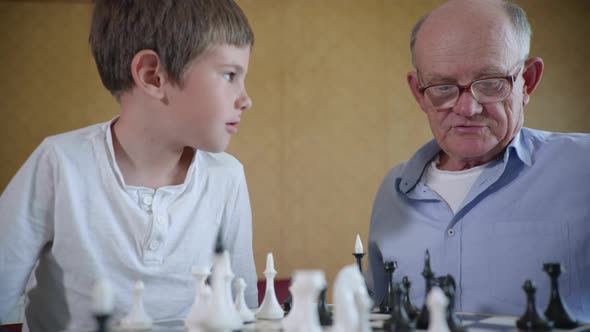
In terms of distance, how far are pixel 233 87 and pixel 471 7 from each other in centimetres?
87

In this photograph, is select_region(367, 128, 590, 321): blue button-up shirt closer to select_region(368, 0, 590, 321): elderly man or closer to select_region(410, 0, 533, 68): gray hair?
select_region(368, 0, 590, 321): elderly man

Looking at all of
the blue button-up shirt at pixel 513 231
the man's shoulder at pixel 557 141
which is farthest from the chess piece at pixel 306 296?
the man's shoulder at pixel 557 141

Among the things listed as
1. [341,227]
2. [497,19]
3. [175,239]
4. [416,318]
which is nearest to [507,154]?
[497,19]

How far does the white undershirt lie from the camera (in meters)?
2.07

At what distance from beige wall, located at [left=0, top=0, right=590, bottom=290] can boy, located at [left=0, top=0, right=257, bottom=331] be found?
4398 millimetres

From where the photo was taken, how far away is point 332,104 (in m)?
6.39

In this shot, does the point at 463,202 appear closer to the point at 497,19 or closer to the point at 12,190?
the point at 497,19

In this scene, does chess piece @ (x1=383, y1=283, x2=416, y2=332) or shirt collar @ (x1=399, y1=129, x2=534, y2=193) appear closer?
chess piece @ (x1=383, y1=283, x2=416, y2=332)

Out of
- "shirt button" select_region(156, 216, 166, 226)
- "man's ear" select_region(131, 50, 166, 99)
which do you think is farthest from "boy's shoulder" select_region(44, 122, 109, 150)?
"shirt button" select_region(156, 216, 166, 226)

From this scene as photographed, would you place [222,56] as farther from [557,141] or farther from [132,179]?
[557,141]

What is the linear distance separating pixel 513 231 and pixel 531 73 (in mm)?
586

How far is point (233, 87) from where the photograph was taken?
1.76 meters

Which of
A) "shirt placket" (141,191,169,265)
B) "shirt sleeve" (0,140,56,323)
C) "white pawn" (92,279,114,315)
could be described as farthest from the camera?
"shirt placket" (141,191,169,265)

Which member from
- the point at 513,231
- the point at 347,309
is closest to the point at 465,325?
the point at 347,309
